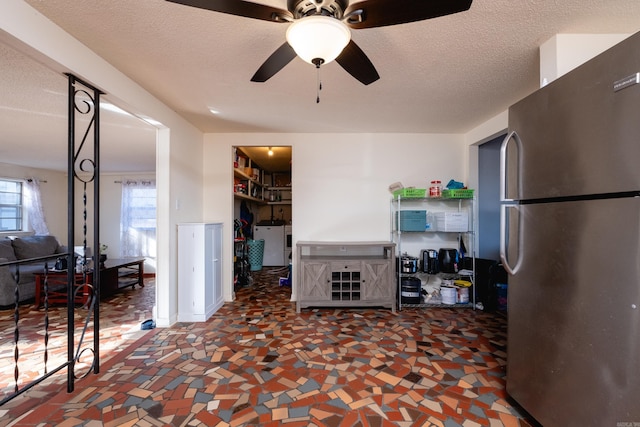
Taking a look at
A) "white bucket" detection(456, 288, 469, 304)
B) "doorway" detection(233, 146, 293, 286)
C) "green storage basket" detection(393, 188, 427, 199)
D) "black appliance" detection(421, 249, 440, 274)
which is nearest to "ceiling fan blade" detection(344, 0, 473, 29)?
"green storage basket" detection(393, 188, 427, 199)

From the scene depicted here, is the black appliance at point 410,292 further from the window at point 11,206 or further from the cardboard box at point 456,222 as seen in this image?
the window at point 11,206

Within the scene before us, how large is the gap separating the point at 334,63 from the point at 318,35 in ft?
2.79

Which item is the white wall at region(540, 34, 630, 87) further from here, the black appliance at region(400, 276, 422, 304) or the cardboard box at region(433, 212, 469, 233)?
the black appliance at region(400, 276, 422, 304)

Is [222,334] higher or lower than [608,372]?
lower

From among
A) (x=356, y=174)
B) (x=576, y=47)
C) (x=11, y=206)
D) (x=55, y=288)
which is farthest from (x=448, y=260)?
(x=11, y=206)

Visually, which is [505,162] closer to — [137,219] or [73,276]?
[73,276]

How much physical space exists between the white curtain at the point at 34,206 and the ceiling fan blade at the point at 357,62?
22.3 ft

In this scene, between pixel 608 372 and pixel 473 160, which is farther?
pixel 473 160

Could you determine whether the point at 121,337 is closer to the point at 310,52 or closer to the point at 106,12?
the point at 106,12

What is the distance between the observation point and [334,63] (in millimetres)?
1896

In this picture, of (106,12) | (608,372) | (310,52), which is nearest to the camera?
(608,372)

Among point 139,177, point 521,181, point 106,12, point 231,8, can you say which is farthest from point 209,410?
point 139,177

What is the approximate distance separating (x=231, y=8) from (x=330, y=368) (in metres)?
2.23

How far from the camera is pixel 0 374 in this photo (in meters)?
1.88
